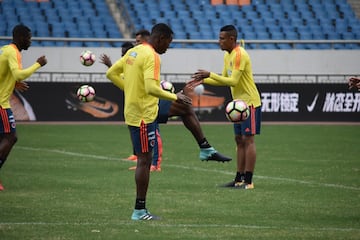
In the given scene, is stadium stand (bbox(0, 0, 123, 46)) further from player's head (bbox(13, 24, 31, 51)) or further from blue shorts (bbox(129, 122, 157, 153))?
blue shorts (bbox(129, 122, 157, 153))

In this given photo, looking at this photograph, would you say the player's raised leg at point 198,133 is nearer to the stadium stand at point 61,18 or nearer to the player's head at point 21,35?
the player's head at point 21,35

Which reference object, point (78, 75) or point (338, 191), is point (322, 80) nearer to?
point (78, 75)

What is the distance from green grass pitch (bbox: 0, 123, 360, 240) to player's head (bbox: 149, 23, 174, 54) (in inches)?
79.4

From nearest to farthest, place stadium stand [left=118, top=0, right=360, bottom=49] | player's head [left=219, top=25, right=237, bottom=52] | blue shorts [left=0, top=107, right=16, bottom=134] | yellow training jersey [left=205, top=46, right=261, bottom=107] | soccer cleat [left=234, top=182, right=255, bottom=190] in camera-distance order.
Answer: blue shorts [left=0, top=107, right=16, bottom=134], yellow training jersey [left=205, top=46, right=261, bottom=107], player's head [left=219, top=25, right=237, bottom=52], soccer cleat [left=234, top=182, right=255, bottom=190], stadium stand [left=118, top=0, right=360, bottom=49]

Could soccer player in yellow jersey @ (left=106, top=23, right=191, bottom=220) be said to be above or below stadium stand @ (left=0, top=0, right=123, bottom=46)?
below

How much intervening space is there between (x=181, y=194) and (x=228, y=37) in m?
2.53

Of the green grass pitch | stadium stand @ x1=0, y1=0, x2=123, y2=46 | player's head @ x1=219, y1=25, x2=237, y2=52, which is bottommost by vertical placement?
the green grass pitch

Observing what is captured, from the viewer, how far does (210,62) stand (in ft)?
106

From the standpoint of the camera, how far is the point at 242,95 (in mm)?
13016

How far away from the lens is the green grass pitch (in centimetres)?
902

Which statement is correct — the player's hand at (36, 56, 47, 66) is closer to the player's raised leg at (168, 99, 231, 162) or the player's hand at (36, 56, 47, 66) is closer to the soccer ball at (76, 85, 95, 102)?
the player's raised leg at (168, 99, 231, 162)

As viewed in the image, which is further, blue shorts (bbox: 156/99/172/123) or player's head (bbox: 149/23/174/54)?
blue shorts (bbox: 156/99/172/123)

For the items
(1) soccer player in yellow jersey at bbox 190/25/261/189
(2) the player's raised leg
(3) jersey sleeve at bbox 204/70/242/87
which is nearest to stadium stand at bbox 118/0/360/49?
(1) soccer player in yellow jersey at bbox 190/25/261/189

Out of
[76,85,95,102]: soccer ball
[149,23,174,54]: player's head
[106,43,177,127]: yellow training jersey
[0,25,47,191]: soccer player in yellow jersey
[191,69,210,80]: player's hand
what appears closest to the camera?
[106,43,177,127]: yellow training jersey
